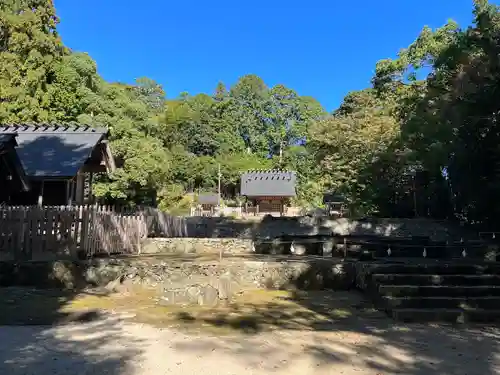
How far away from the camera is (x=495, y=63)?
14.7 meters

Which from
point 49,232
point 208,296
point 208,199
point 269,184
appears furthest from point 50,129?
point 208,199

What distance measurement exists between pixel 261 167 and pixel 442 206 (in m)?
44.6

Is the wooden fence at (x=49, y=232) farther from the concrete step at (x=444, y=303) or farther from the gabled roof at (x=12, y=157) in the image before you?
the concrete step at (x=444, y=303)

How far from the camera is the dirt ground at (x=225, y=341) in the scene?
15.3 ft

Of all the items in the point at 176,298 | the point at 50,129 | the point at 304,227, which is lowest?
the point at 176,298

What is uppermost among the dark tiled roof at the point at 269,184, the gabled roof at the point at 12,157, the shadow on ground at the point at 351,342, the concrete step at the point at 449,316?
the dark tiled roof at the point at 269,184

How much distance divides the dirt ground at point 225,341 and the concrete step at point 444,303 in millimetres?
381

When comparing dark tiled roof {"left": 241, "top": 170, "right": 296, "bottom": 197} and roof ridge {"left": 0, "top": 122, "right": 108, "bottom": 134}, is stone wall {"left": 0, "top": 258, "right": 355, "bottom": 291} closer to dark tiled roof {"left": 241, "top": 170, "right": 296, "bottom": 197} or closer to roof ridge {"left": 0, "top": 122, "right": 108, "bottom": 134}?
roof ridge {"left": 0, "top": 122, "right": 108, "bottom": 134}

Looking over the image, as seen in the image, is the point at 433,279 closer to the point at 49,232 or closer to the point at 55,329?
the point at 55,329

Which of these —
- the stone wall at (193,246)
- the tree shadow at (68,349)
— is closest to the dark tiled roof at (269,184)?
the stone wall at (193,246)

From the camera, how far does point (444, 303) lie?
293 inches

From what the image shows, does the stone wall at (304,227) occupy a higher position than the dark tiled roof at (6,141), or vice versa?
the dark tiled roof at (6,141)

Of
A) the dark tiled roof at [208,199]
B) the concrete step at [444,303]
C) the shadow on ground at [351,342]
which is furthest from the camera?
the dark tiled roof at [208,199]

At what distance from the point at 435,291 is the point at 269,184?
44015 mm
